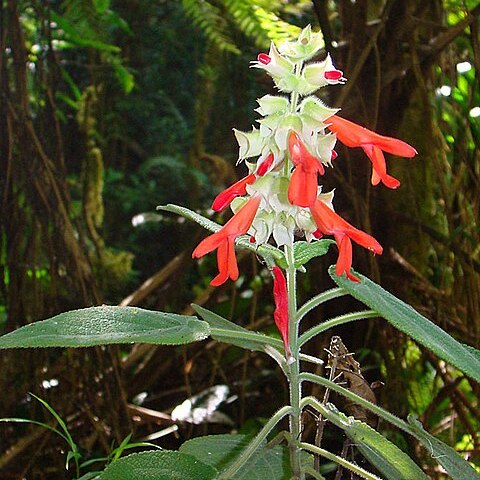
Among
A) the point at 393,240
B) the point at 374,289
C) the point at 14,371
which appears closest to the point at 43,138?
the point at 14,371

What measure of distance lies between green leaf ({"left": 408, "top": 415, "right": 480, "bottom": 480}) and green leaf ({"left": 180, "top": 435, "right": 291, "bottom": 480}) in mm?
127

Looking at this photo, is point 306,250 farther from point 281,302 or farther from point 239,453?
point 239,453

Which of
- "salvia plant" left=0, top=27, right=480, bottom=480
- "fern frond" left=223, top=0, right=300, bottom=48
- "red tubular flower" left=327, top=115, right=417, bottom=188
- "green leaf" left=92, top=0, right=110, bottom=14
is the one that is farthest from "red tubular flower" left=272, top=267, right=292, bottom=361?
"green leaf" left=92, top=0, right=110, bottom=14

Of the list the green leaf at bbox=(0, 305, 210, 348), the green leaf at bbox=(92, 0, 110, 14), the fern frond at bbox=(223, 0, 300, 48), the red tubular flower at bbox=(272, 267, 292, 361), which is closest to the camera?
the green leaf at bbox=(0, 305, 210, 348)

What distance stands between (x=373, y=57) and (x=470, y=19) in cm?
21

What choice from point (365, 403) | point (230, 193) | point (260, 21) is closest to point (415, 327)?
point (365, 403)

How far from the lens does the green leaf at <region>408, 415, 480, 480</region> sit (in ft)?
1.86

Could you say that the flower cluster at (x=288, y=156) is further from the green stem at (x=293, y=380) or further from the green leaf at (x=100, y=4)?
the green leaf at (x=100, y=4)

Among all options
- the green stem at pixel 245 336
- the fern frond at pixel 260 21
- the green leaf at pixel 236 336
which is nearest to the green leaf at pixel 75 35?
the fern frond at pixel 260 21

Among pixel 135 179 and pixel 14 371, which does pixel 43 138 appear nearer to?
pixel 14 371

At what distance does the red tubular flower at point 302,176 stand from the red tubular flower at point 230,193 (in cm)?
5

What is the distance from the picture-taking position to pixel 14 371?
135 cm

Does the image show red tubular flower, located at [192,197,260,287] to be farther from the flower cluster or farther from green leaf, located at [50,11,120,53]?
green leaf, located at [50,11,120,53]

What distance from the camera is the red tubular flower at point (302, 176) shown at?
485mm
